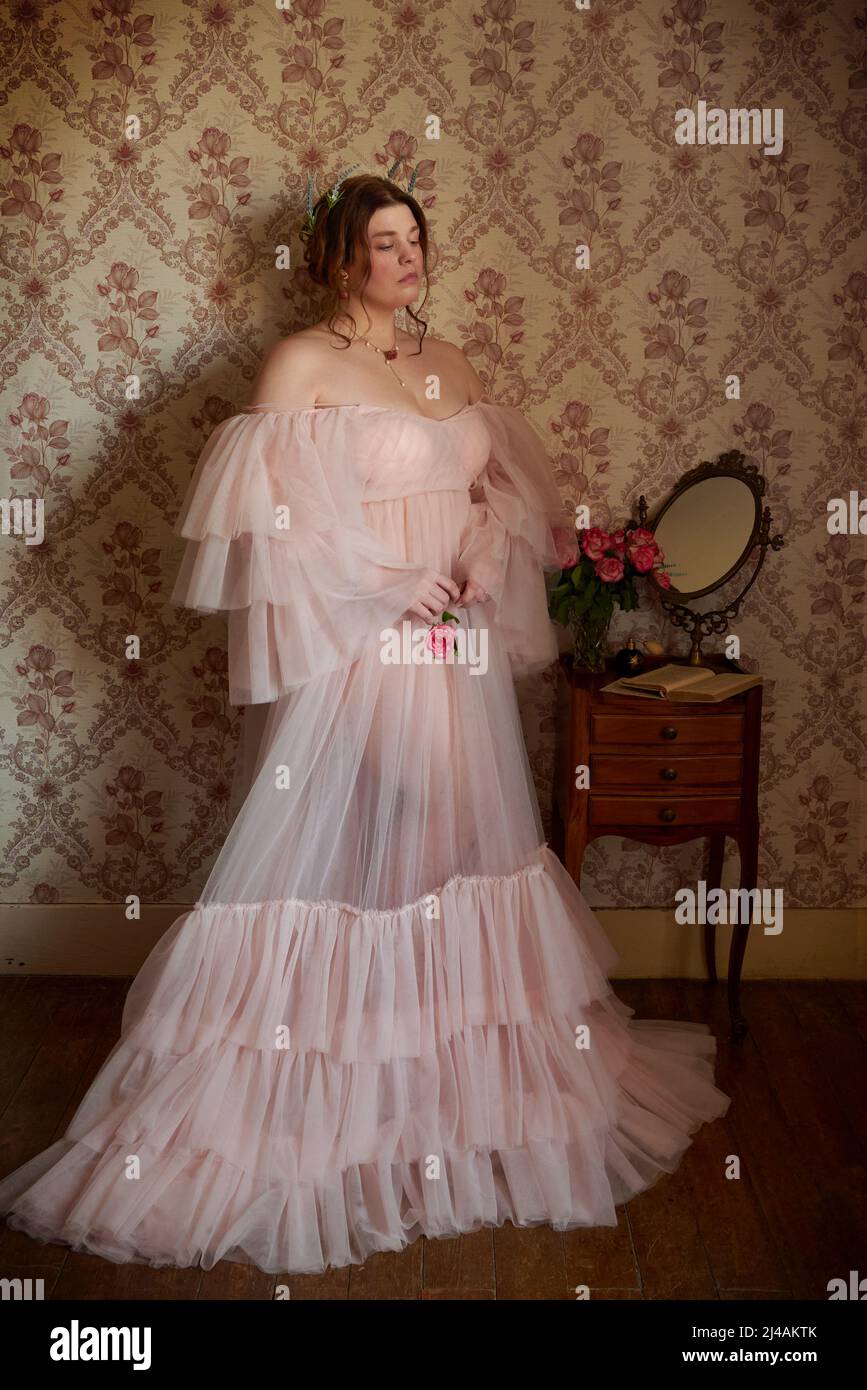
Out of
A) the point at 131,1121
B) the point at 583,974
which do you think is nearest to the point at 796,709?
the point at 583,974

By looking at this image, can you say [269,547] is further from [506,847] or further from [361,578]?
[506,847]

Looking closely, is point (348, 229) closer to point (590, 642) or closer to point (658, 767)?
point (590, 642)

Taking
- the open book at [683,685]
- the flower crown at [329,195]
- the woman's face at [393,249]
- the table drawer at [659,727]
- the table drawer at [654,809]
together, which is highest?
the flower crown at [329,195]

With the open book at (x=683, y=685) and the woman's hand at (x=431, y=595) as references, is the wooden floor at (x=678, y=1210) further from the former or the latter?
the woman's hand at (x=431, y=595)

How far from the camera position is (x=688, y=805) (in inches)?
113

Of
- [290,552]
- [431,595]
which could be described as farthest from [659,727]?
[290,552]

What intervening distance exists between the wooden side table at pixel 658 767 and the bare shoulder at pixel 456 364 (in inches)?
27.4

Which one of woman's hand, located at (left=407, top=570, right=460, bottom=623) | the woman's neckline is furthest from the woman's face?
woman's hand, located at (left=407, top=570, right=460, bottom=623)

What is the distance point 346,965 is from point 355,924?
8 centimetres

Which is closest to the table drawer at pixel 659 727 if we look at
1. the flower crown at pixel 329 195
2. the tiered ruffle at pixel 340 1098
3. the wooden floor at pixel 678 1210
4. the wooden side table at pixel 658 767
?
the wooden side table at pixel 658 767

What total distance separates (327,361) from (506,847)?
1035mm

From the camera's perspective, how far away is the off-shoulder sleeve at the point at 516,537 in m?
2.60
